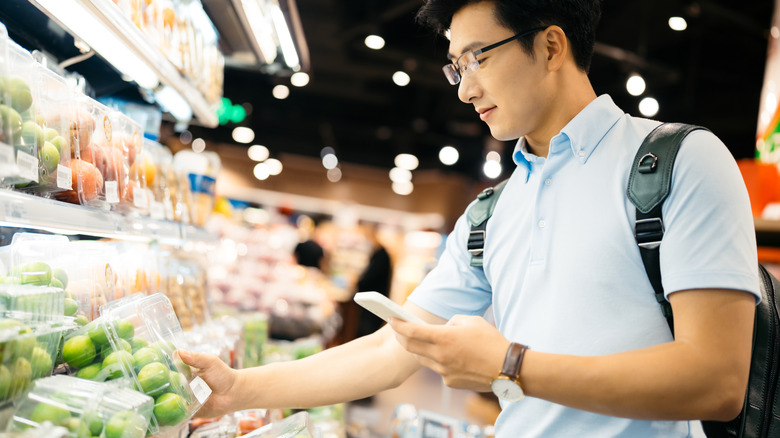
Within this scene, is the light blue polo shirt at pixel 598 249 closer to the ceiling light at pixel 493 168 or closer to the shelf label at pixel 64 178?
the shelf label at pixel 64 178

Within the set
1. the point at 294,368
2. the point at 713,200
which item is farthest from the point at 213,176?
the point at 713,200

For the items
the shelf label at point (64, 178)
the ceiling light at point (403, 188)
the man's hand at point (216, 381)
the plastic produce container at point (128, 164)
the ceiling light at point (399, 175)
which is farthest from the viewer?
the ceiling light at point (403, 188)

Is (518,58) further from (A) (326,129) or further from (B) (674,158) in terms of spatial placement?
(A) (326,129)

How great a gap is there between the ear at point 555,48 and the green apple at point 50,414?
4.28 feet

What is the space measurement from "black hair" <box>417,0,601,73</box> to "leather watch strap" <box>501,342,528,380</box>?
2.57ft

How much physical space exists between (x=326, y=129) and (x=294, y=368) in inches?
465

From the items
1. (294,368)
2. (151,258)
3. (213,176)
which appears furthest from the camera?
(213,176)

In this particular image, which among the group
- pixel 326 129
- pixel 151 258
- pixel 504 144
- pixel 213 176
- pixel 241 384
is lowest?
pixel 241 384

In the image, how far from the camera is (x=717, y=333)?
1061 mm

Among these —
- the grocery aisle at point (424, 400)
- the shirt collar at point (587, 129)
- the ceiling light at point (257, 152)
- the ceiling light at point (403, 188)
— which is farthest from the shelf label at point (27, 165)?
the ceiling light at point (403, 188)

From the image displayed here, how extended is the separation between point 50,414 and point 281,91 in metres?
10.6

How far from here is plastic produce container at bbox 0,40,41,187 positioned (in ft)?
3.42

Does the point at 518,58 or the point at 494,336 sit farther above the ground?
the point at 518,58

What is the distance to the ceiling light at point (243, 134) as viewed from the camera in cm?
1290
